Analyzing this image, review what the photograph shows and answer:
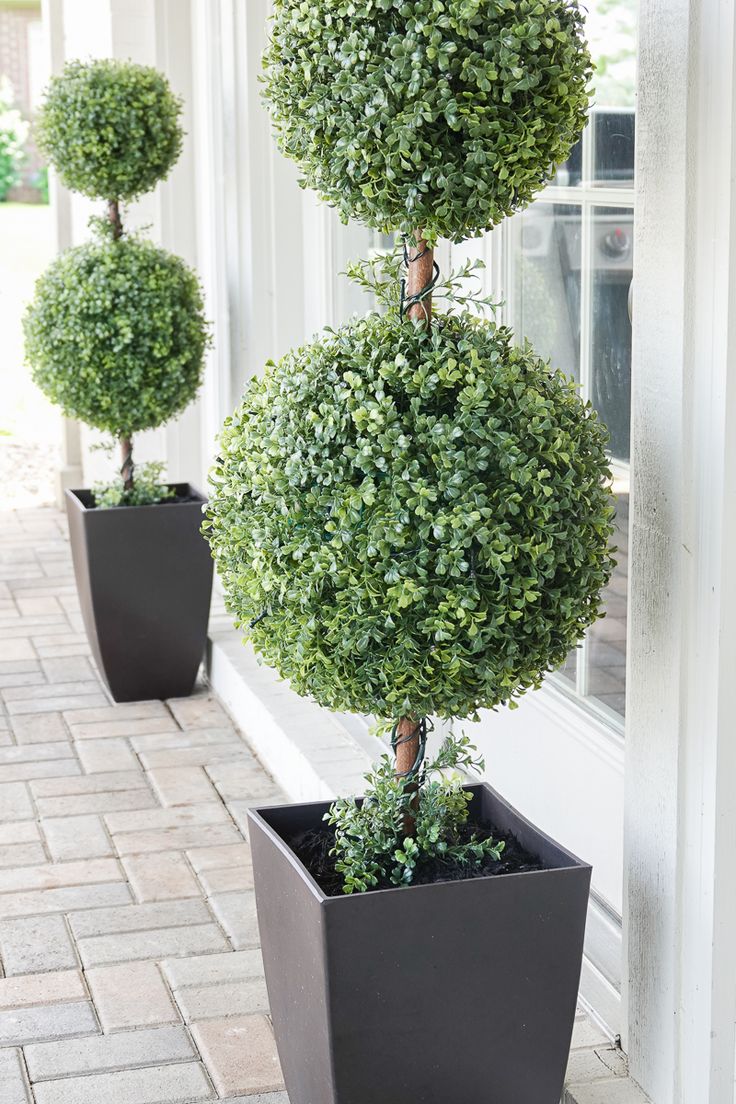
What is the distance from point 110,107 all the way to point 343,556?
111 inches

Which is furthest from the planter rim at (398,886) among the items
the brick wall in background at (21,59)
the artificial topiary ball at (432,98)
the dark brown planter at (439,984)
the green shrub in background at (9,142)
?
the brick wall in background at (21,59)

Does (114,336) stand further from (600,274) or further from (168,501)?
(600,274)

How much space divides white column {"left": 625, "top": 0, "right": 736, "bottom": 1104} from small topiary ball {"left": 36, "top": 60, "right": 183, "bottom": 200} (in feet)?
8.54

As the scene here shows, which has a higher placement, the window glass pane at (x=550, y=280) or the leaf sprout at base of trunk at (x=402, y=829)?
the window glass pane at (x=550, y=280)

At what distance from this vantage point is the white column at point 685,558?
1.76 metres

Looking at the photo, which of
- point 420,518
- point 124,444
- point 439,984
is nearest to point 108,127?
point 124,444

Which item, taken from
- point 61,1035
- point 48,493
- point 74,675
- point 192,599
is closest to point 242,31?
point 192,599

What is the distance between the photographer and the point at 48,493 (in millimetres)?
7699

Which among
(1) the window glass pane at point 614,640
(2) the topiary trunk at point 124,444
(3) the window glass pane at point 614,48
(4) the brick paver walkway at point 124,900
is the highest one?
(3) the window glass pane at point 614,48

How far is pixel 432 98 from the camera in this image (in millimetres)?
1660

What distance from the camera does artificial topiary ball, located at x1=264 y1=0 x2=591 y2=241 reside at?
64.9 inches

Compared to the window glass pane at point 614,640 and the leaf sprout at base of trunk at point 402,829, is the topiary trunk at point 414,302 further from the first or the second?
the window glass pane at point 614,640

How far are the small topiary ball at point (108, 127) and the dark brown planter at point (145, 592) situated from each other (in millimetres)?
1028

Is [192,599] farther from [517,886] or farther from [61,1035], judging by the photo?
[517,886]
